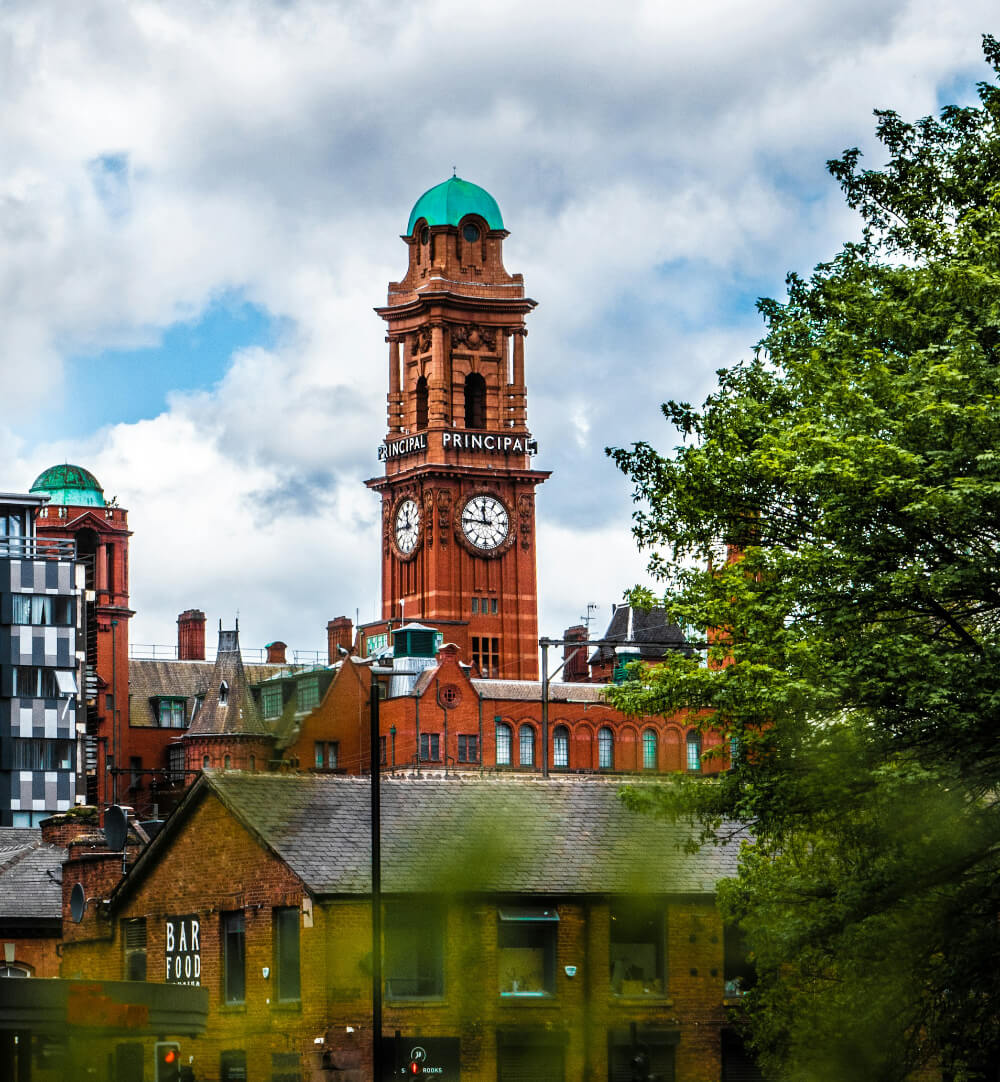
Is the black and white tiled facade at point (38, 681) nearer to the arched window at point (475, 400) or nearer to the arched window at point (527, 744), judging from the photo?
the arched window at point (527, 744)

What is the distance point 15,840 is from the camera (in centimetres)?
6912

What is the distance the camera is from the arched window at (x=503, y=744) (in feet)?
426

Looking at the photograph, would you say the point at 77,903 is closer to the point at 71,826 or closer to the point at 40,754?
the point at 71,826

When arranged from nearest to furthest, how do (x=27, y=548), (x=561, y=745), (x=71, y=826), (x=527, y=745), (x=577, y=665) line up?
(x=71, y=826), (x=27, y=548), (x=527, y=745), (x=561, y=745), (x=577, y=665)

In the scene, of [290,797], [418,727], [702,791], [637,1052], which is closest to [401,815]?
[290,797]

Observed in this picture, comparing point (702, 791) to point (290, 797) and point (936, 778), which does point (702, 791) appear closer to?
point (936, 778)

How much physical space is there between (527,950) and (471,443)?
114453 millimetres

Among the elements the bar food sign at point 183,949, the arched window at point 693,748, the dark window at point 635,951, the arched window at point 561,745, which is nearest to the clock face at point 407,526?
the arched window at point 561,745

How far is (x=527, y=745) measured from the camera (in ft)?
431

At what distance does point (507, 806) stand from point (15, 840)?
26.3 m

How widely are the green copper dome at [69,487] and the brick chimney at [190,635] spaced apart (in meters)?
15.0

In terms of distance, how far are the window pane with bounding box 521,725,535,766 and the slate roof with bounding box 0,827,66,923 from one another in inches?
2659

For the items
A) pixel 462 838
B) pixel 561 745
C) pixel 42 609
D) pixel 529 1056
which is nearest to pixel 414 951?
pixel 462 838

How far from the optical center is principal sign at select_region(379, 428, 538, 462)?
158625 mm
